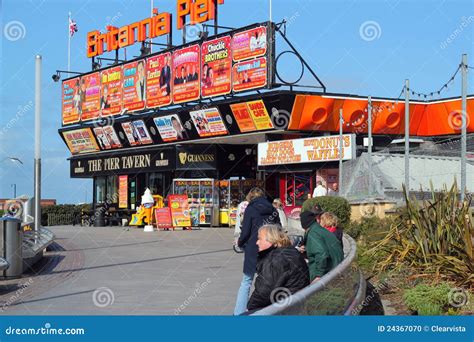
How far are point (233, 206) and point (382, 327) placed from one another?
30.8 metres

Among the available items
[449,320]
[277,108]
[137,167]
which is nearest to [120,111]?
[137,167]

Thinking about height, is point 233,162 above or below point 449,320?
above

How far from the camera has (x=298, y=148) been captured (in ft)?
112

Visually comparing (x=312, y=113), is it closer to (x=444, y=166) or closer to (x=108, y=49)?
(x=444, y=166)

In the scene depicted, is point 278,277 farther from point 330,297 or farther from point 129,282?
point 129,282

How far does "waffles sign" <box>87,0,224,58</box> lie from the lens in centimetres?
3934

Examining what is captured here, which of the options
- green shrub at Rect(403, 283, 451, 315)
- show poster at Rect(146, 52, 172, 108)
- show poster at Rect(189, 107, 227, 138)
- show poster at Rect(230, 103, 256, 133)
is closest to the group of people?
green shrub at Rect(403, 283, 451, 315)

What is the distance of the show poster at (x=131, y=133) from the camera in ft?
148

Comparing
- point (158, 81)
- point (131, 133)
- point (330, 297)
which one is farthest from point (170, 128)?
point (330, 297)

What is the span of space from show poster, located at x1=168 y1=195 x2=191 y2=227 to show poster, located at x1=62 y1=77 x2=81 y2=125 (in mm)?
18550

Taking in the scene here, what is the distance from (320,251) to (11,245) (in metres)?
7.98

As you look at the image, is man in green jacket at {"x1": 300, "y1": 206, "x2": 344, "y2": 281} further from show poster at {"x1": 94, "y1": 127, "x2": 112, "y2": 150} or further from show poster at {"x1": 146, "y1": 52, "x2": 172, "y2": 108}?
show poster at {"x1": 94, "y1": 127, "x2": 112, "y2": 150}

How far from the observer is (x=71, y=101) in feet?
169

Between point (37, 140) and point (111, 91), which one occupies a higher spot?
point (111, 91)
